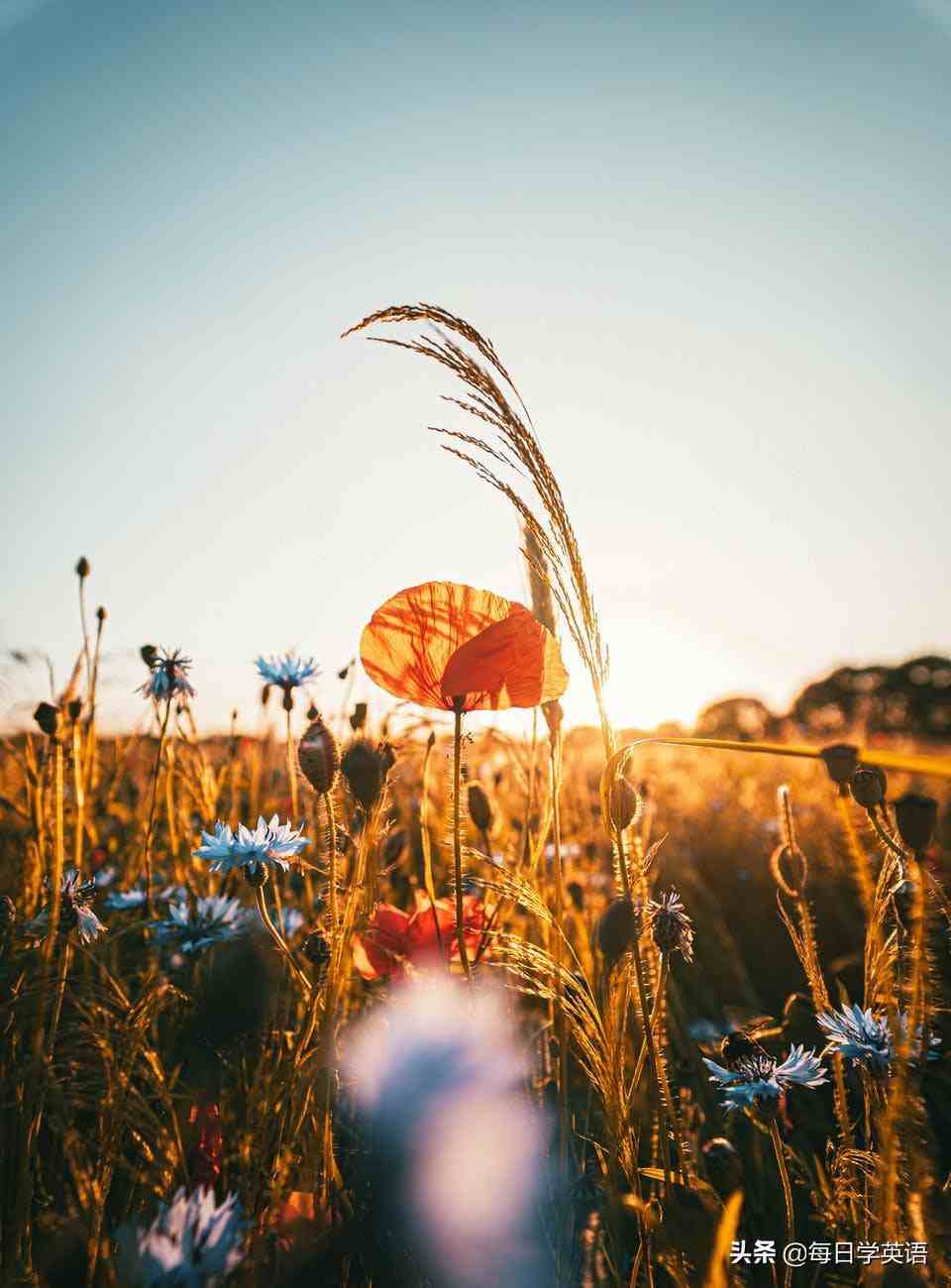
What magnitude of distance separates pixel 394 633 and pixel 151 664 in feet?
2.27

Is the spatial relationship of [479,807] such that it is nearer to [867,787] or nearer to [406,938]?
[406,938]

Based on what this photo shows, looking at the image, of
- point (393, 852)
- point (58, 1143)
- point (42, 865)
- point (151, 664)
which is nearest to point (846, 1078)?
point (393, 852)

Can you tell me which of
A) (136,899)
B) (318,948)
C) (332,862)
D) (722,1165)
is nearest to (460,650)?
(332,862)

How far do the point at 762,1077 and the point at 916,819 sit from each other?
21.0 inches

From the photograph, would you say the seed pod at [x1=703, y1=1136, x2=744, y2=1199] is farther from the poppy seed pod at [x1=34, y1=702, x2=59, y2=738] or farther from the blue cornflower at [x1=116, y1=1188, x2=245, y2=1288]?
the poppy seed pod at [x1=34, y1=702, x2=59, y2=738]

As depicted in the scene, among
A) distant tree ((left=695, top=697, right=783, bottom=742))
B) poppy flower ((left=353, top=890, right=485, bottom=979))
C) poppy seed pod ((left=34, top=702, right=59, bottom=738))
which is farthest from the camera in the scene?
distant tree ((left=695, top=697, right=783, bottom=742))

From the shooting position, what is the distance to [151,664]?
1.44m

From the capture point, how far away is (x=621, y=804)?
717 millimetres

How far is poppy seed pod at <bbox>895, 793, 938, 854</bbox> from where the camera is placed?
1.63 feet

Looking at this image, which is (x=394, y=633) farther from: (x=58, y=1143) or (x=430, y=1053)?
(x=58, y=1143)

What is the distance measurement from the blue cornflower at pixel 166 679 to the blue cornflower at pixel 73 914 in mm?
406

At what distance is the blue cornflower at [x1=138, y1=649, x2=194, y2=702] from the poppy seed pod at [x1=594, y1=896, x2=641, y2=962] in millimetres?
932

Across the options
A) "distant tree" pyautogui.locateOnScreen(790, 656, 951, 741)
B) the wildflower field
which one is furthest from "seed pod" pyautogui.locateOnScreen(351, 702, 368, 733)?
"distant tree" pyautogui.locateOnScreen(790, 656, 951, 741)

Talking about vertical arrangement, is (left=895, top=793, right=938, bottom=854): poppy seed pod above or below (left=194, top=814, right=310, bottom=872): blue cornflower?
above
